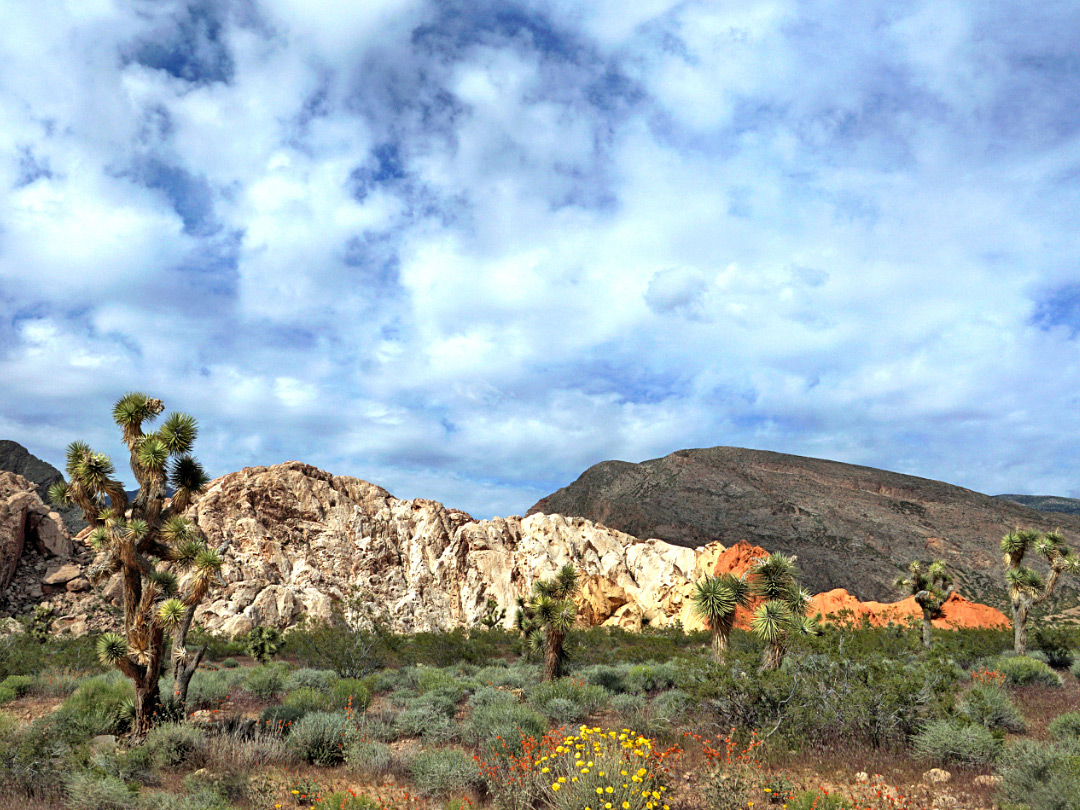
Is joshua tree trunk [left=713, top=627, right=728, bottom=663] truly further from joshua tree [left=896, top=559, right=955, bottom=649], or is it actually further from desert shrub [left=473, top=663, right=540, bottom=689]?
joshua tree [left=896, top=559, right=955, bottom=649]

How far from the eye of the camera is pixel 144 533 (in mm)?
10734

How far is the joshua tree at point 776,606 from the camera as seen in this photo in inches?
569

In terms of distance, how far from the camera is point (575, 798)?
263 inches

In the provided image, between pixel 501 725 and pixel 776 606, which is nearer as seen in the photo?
pixel 501 725

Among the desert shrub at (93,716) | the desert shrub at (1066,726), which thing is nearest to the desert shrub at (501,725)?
the desert shrub at (93,716)

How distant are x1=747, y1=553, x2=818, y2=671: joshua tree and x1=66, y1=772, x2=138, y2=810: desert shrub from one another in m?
11.9

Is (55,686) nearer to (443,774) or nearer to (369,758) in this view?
(369,758)

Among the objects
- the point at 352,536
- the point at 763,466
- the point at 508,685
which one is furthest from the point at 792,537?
the point at 508,685

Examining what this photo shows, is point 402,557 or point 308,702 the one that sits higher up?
point 402,557

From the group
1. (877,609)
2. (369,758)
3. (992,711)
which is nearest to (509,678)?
(369,758)

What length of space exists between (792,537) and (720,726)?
58912 mm

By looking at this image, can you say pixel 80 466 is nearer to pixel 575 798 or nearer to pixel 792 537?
pixel 575 798

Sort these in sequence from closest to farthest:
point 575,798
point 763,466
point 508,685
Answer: point 575,798 → point 508,685 → point 763,466

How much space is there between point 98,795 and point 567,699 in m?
8.87
